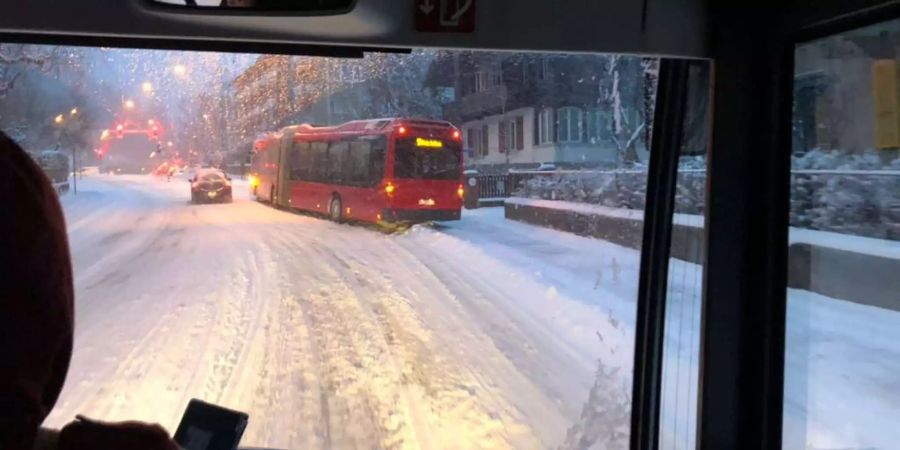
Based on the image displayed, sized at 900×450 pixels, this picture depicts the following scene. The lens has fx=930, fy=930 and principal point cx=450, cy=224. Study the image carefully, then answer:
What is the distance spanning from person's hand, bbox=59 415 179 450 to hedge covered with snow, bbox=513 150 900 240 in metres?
1.65

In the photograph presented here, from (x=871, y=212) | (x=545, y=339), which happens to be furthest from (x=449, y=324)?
(x=871, y=212)

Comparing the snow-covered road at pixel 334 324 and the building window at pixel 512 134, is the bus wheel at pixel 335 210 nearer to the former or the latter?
the snow-covered road at pixel 334 324

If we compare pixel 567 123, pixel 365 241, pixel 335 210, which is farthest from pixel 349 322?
pixel 567 123

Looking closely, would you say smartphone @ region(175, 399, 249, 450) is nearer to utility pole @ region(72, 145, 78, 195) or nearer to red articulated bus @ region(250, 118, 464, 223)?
utility pole @ region(72, 145, 78, 195)

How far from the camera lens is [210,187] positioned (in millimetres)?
3432

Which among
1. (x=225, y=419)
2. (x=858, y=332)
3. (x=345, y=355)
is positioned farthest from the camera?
(x=345, y=355)

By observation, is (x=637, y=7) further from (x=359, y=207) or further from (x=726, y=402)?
(x=359, y=207)

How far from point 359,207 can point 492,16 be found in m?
1.26

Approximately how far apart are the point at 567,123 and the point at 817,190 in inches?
38.7

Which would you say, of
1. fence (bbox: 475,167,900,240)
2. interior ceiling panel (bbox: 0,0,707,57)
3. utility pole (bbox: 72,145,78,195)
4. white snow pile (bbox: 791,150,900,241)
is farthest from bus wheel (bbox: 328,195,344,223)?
white snow pile (bbox: 791,150,900,241)

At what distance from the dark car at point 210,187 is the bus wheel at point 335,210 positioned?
0.38m

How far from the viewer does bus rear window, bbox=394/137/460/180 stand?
10.5 ft

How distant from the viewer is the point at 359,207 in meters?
3.54

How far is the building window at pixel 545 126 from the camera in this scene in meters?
3.19
